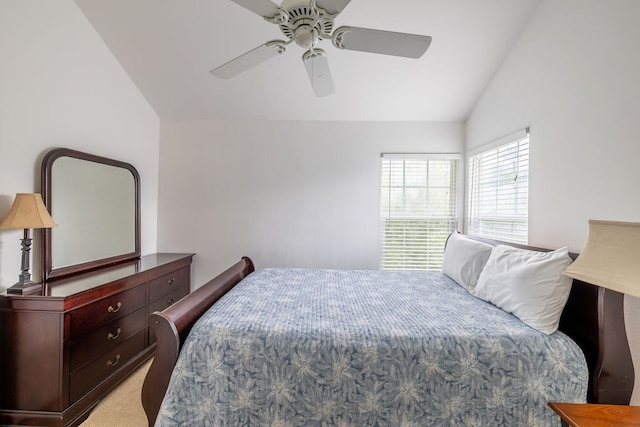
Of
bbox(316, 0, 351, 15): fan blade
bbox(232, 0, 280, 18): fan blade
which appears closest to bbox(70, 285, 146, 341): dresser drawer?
bbox(232, 0, 280, 18): fan blade

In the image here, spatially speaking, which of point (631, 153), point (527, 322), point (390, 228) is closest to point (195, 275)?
point (390, 228)

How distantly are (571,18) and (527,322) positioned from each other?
6.27ft

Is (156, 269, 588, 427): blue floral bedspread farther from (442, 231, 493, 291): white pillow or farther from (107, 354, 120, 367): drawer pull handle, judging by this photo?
(107, 354, 120, 367): drawer pull handle

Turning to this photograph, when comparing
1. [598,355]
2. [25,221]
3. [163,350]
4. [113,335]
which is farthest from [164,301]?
[598,355]

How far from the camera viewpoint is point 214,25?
239 cm

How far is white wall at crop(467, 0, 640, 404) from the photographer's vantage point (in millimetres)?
1470

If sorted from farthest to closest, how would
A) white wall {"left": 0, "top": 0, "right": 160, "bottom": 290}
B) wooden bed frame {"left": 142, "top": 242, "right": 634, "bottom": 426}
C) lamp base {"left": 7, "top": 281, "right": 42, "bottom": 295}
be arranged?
1. white wall {"left": 0, "top": 0, "right": 160, "bottom": 290}
2. lamp base {"left": 7, "top": 281, "right": 42, "bottom": 295}
3. wooden bed frame {"left": 142, "top": 242, "right": 634, "bottom": 426}

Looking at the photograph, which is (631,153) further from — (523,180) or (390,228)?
(390,228)

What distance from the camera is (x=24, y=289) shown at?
171 centimetres

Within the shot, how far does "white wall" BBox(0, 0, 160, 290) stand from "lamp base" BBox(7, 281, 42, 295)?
0.22 m

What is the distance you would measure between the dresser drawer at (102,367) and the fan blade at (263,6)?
2271 millimetres

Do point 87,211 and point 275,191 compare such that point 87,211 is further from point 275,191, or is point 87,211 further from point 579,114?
point 579,114

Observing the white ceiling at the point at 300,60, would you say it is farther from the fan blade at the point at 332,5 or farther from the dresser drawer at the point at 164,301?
the dresser drawer at the point at 164,301

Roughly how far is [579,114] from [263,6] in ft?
6.31
